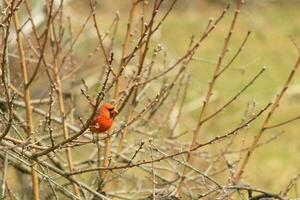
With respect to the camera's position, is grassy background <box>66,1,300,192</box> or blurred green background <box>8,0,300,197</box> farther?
grassy background <box>66,1,300,192</box>

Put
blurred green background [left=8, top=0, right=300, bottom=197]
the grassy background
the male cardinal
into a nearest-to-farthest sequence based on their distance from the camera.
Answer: the male cardinal < blurred green background [left=8, top=0, right=300, bottom=197] < the grassy background

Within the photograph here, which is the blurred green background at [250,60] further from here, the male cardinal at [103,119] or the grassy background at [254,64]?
the male cardinal at [103,119]

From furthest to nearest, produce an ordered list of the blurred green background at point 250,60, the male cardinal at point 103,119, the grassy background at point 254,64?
the grassy background at point 254,64
the blurred green background at point 250,60
the male cardinal at point 103,119

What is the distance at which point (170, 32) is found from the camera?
72.7ft

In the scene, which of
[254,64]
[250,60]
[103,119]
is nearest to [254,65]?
[250,60]

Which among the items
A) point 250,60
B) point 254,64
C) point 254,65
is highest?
point 250,60

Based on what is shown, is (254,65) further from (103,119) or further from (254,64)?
(103,119)

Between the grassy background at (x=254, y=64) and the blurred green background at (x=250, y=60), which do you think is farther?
the grassy background at (x=254, y=64)

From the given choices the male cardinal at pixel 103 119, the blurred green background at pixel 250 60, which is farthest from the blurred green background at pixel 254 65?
the male cardinal at pixel 103 119

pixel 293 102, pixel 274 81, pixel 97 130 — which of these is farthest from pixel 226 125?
pixel 97 130

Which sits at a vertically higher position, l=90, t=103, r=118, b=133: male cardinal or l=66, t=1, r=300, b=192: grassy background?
l=66, t=1, r=300, b=192: grassy background

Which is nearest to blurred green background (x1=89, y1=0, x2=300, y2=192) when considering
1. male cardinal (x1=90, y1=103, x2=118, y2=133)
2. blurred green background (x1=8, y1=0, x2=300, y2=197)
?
blurred green background (x1=8, y1=0, x2=300, y2=197)

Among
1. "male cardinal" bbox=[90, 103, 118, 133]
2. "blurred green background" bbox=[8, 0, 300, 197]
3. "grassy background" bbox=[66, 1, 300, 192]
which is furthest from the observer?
"grassy background" bbox=[66, 1, 300, 192]

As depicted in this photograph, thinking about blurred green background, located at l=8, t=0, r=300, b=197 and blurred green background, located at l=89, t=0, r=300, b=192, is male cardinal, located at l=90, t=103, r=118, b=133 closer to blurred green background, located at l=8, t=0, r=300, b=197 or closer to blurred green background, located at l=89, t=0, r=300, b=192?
blurred green background, located at l=8, t=0, r=300, b=197
